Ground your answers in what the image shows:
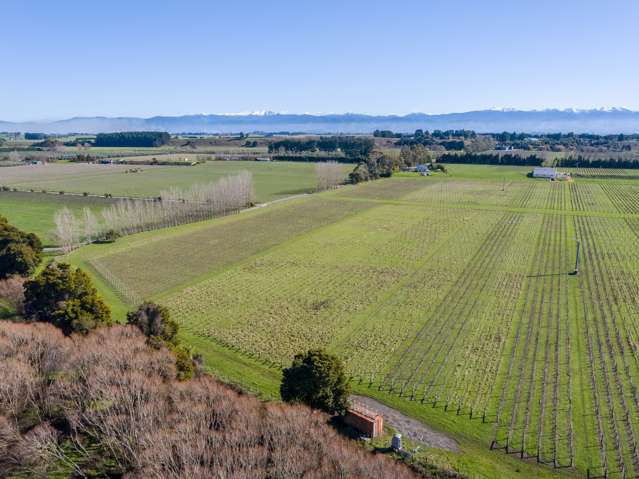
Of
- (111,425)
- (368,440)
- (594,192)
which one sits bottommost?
(368,440)

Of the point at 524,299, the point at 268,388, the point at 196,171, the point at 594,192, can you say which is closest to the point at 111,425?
the point at 268,388

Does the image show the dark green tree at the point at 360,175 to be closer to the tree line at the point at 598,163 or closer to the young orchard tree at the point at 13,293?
the tree line at the point at 598,163

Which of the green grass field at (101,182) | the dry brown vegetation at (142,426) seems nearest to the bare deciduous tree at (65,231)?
the green grass field at (101,182)

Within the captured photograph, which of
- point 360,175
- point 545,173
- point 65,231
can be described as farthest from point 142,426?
point 545,173

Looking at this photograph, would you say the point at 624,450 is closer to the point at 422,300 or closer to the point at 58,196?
the point at 422,300

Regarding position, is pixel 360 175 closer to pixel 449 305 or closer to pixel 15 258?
pixel 449 305

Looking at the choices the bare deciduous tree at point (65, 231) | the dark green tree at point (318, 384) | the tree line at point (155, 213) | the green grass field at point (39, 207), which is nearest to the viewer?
the dark green tree at point (318, 384)
